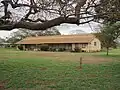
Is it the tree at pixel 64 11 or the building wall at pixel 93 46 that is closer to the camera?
the tree at pixel 64 11

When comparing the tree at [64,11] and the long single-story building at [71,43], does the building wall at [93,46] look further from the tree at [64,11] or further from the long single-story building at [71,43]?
the tree at [64,11]

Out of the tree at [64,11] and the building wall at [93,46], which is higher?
the tree at [64,11]

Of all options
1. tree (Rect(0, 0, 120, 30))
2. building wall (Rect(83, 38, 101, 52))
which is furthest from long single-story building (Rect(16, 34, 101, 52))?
tree (Rect(0, 0, 120, 30))

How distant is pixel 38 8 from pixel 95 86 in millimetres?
5176

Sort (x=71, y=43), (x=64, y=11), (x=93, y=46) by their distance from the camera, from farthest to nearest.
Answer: (x=93, y=46), (x=71, y=43), (x=64, y=11)

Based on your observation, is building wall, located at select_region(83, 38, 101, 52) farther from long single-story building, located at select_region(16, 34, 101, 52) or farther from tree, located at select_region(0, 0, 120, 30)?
tree, located at select_region(0, 0, 120, 30)

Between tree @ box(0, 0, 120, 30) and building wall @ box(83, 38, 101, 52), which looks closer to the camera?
tree @ box(0, 0, 120, 30)

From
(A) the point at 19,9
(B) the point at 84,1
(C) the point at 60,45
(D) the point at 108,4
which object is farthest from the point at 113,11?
(C) the point at 60,45

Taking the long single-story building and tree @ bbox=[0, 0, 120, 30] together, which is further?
the long single-story building

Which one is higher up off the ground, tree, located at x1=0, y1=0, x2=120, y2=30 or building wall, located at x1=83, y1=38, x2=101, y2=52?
tree, located at x1=0, y1=0, x2=120, y2=30

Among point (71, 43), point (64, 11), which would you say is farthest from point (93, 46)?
point (64, 11)

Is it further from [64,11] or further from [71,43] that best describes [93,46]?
[64,11]

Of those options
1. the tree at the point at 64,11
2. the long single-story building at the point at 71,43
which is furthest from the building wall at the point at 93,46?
the tree at the point at 64,11

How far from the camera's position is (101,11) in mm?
7324
